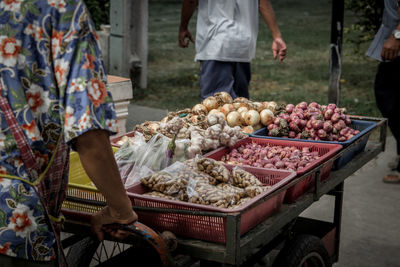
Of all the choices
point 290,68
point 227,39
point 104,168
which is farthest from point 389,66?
point 290,68

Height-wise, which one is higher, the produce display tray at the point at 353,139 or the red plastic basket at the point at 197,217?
the produce display tray at the point at 353,139

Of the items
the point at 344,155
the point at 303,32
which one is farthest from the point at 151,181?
the point at 303,32

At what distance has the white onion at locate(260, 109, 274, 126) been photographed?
3.66 metres

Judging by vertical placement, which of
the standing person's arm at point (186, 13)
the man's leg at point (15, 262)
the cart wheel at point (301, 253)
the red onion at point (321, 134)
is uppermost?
the standing person's arm at point (186, 13)

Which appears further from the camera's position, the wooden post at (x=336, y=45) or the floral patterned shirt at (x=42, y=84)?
the wooden post at (x=336, y=45)

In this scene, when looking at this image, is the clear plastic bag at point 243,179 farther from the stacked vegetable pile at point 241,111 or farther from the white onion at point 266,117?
the white onion at point 266,117

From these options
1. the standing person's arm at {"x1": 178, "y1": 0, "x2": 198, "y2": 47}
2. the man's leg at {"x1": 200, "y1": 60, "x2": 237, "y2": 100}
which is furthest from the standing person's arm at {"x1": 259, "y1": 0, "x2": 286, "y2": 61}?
the standing person's arm at {"x1": 178, "y1": 0, "x2": 198, "y2": 47}

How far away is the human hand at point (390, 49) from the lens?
499 centimetres

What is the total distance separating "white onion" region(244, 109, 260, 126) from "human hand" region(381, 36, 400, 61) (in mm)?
1964

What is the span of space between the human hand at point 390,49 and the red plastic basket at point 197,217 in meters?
3.01

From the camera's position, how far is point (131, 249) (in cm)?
303

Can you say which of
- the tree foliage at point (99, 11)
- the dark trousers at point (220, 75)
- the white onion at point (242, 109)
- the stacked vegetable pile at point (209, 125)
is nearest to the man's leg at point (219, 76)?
the dark trousers at point (220, 75)

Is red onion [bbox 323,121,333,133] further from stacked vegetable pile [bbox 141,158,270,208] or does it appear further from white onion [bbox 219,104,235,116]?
stacked vegetable pile [bbox 141,158,270,208]

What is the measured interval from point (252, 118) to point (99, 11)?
22.7ft
